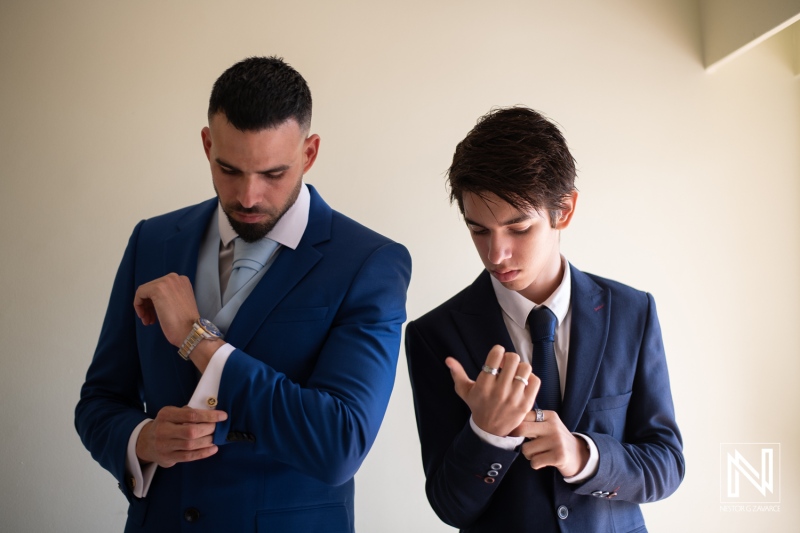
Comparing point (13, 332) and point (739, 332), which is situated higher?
point (739, 332)

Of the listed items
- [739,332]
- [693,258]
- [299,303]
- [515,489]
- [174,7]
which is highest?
[174,7]

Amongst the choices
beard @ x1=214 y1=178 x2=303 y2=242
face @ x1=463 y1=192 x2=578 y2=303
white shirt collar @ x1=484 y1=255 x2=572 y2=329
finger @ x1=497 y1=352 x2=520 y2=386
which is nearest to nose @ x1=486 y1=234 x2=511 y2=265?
face @ x1=463 y1=192 x2=578 y2=303

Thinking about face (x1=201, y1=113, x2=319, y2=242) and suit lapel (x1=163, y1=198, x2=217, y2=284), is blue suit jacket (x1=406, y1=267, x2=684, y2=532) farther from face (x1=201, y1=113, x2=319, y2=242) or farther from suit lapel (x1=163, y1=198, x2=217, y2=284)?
suit lapel (x1=163, y1=198, x2=217, y2=284)

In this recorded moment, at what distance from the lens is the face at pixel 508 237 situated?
5.74 ft

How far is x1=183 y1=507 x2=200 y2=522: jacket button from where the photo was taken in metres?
1.72

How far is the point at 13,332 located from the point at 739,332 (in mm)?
2951

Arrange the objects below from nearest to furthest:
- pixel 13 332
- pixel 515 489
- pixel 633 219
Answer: pixel 515 489 < pixel 13 332 < pixel 633 219

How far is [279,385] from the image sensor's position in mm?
1640

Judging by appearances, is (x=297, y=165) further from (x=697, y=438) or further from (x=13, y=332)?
(x=697, y=438)

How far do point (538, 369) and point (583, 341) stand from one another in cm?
13

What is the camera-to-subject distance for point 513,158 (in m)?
1.78

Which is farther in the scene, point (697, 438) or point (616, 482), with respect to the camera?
point (697, 438)

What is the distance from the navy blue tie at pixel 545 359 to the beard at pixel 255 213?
63cm

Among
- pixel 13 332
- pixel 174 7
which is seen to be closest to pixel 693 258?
pixel 174 7
